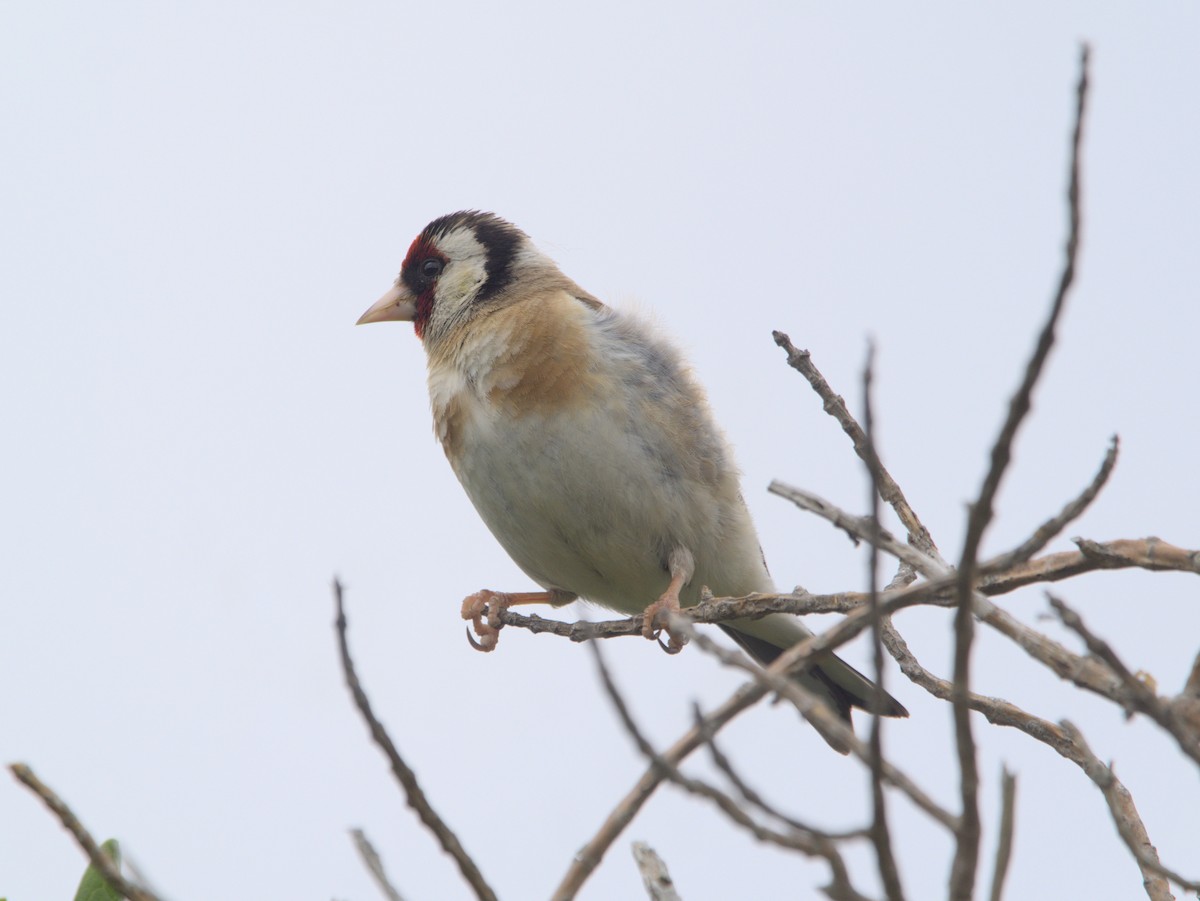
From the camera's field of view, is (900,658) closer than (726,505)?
Yes

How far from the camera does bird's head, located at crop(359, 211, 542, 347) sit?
5.57 m

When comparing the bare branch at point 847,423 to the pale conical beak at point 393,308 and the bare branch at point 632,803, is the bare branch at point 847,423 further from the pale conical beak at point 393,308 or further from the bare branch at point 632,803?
the pale conical beak at point 393,308

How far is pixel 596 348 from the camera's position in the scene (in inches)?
193

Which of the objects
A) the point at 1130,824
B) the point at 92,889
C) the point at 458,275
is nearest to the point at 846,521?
the point at 1130,824

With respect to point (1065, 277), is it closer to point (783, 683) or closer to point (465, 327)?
point (783, 683)

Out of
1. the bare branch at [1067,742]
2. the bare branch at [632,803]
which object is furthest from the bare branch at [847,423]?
the bare branch at [632,803]

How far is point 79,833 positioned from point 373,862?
44 centimetres

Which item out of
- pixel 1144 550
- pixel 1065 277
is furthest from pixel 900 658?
pixel 1065 277

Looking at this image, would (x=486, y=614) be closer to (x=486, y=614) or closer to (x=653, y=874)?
(x=486, y=614)

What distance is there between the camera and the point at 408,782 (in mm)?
1703

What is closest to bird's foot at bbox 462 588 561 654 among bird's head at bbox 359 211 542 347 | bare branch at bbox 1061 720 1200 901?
bird's head at bbox 359 211 542 347

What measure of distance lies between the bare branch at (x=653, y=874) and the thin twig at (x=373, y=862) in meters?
0.44

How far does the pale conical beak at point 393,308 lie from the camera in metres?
5.93

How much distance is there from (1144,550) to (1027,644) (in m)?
0.24
